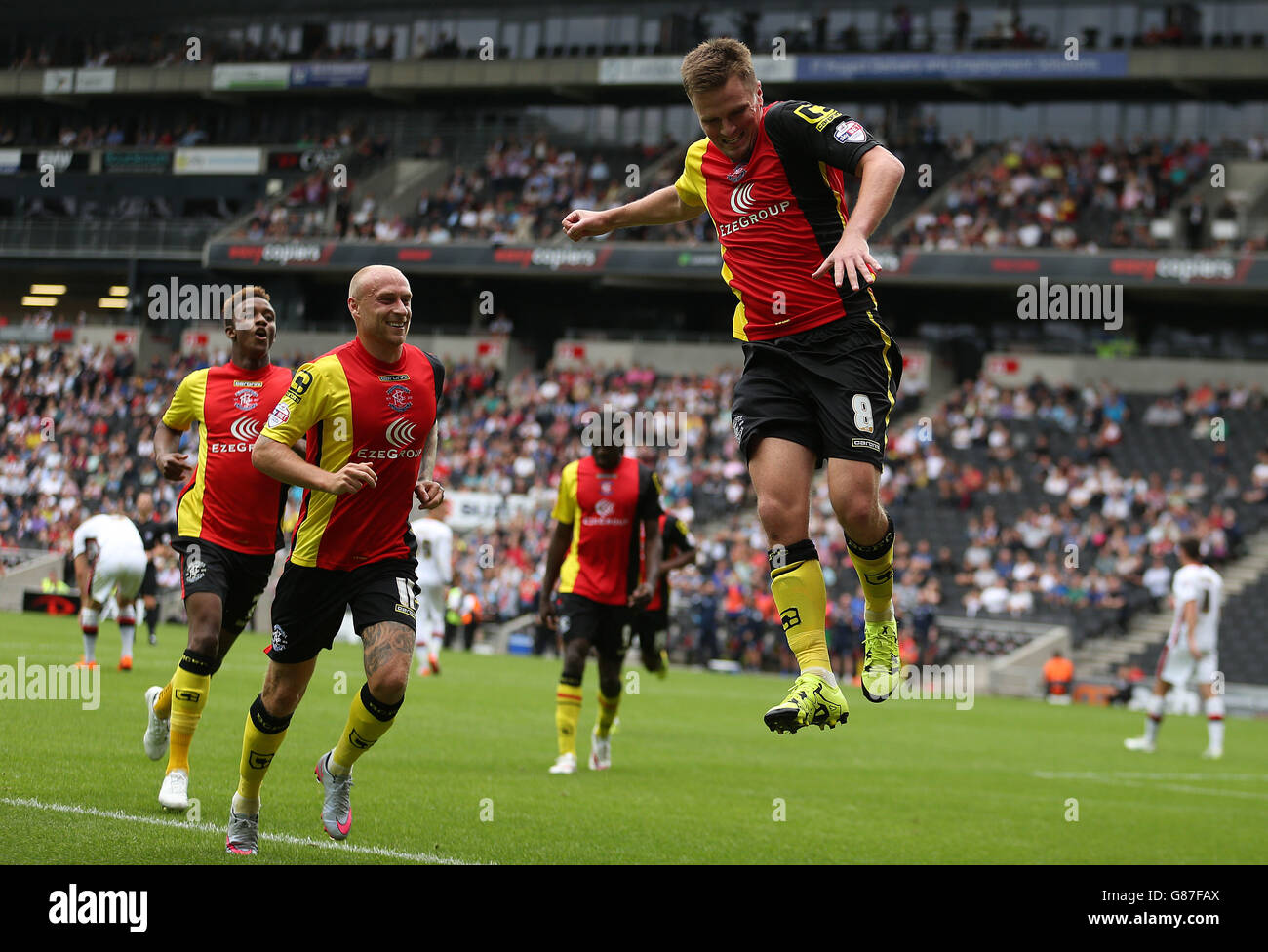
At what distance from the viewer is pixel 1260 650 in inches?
1039

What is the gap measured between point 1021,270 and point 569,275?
39.9 ft

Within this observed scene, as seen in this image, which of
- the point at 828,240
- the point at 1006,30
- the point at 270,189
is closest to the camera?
the point at 828,240

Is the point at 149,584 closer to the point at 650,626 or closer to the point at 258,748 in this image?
the point at 650,626

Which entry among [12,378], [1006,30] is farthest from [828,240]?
[12,378]

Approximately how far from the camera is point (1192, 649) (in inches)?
700

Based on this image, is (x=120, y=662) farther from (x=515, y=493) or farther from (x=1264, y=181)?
(x=1264, y=181)

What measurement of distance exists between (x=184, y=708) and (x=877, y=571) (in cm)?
431

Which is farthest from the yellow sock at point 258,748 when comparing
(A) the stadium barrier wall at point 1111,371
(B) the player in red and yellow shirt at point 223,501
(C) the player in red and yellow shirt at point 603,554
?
(A) the stadium barrier wall at point 1111,371

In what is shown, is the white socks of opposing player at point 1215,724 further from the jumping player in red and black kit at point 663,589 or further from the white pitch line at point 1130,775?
the jumping player in red and black kit at point 663,589

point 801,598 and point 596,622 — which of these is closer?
point 801,598

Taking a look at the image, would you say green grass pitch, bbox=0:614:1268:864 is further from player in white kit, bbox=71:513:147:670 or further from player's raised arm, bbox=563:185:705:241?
player's raised arm, bbox=563:185:705:241

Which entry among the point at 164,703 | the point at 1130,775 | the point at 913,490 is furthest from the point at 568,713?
the point at 913,490

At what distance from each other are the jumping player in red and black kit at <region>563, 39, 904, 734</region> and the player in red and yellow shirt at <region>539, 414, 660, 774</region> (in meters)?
6.33

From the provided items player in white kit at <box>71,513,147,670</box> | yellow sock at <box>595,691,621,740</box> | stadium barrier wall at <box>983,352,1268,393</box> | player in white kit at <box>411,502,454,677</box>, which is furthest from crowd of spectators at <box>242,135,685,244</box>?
yellow sock at <box>595,691,621,740</box>
